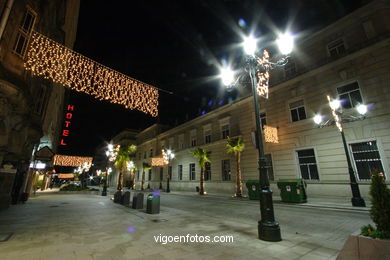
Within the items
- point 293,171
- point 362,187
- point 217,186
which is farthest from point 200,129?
point 362,187

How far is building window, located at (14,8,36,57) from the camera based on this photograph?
891cm

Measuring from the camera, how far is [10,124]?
9.30 metres

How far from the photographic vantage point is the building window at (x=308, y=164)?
1569cm

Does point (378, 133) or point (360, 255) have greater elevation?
point (378, 133)

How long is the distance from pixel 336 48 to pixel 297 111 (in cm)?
607

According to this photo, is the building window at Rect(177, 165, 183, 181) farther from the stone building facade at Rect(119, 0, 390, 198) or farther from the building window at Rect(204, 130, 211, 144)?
the stone building facade at Rect(119, 0, 390, 198)

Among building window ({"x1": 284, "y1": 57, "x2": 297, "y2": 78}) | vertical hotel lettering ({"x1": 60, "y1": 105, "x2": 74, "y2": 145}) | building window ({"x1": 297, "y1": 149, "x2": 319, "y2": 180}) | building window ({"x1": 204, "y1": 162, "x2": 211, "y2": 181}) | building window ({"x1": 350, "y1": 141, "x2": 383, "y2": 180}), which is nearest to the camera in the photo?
building window ({"x1": 350, "y1": 141, "x2": 383, "y2": 180})

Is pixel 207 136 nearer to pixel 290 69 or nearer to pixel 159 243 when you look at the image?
pixel 290 69

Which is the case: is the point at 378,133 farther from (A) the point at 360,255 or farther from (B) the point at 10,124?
(B) the point at 10,124

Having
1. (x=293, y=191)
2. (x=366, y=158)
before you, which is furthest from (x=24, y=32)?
(x=366, y=158)

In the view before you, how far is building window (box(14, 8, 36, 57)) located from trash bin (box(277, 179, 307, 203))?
17940mm

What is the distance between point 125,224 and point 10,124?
7.71 meters

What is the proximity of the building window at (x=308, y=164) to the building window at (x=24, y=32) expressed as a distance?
20.3 meters

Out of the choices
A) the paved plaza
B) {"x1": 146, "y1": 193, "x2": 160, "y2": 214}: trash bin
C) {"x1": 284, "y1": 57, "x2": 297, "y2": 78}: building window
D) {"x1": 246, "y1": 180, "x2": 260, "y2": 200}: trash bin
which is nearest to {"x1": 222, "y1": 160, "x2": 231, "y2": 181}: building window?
{"x1": 246, "y1": 180, "x2": 260, "y2": 200}: trash bin
